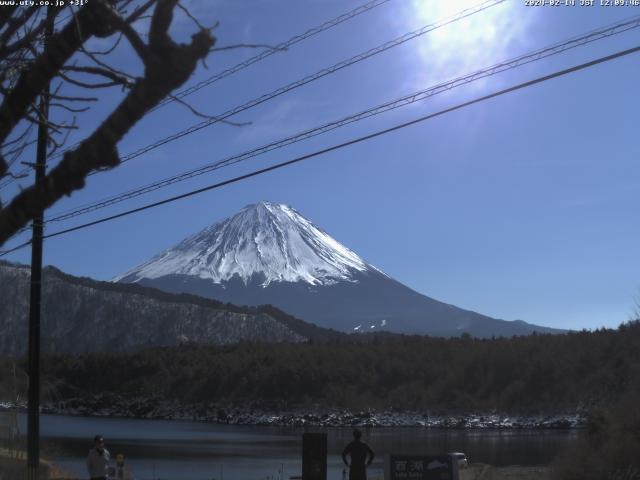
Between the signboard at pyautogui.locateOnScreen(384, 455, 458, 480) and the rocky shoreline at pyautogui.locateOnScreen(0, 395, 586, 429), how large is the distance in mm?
51871

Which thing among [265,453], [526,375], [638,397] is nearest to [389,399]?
[526,375]

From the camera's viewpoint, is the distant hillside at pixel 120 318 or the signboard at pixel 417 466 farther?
the distant hillside at pixel 120 318

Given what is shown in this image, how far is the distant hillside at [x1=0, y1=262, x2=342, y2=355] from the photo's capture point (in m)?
148

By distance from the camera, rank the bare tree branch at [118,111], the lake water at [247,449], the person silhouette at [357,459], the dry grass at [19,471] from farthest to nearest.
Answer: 1. the lake water at [247,449]
2. the dry grass at [19,471]
3. the person silhouette at [357,459]
4. the bare tree branch at [118,111]

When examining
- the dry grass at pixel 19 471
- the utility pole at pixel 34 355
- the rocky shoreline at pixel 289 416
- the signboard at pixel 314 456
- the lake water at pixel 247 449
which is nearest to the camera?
the signboard at pixel 314 456

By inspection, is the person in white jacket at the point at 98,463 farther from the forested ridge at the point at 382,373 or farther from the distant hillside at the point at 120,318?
the distant hillside at the point at 120,318

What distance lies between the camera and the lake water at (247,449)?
35469 mm


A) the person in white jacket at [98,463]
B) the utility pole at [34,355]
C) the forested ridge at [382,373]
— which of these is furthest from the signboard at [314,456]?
the forested ridge at [382,373]

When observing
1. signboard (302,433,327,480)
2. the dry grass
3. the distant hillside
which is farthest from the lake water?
the distant hillside

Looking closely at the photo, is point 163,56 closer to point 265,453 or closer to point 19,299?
point 265,453

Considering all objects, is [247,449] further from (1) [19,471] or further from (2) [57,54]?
(2) [57,54]

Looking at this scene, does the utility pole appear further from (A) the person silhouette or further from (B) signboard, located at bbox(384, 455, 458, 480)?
(B) signboard, located at bbox(384, 455, 458, 480)

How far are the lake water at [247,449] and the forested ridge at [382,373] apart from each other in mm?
11708

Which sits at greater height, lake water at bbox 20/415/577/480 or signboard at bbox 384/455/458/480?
signboard at bbox 384/455/458/480
